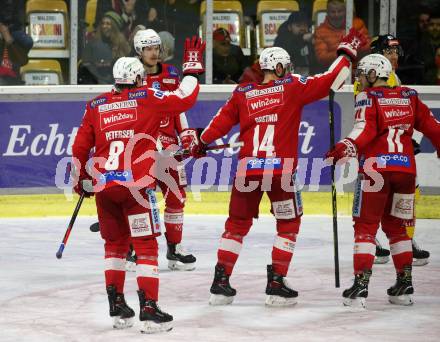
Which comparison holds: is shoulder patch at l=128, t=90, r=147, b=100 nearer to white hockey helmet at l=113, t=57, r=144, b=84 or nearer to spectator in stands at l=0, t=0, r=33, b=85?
white hockey helmet at l=113, t=57, r=144, b=84

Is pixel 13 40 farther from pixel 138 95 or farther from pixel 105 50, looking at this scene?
pixel 138 95

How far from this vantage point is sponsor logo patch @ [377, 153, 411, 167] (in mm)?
8008

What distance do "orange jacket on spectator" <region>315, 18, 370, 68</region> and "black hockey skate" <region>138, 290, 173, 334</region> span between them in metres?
6.45

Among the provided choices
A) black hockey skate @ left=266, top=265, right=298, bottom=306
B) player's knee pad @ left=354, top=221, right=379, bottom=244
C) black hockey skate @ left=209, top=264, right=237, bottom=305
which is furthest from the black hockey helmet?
black hockey skate @ left=209, top=264, right=237, bottom=305

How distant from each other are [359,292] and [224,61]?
565 centimetres

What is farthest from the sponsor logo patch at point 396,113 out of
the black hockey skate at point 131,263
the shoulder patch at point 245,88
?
the black hockey skate at point 131,263

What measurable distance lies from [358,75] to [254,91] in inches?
30.6

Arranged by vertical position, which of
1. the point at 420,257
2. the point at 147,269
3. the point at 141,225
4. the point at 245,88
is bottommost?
the point at 420,257

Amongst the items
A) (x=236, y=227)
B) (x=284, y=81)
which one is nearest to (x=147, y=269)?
(x=236, y=227)

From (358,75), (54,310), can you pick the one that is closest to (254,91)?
(358,75)

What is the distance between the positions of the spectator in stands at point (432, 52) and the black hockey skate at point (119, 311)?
21.8 feet

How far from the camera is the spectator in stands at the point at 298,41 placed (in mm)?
13133

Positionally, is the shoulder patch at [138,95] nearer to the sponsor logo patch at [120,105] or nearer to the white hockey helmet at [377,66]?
the sponsor logo patch at [120,105]

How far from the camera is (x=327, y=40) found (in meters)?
13.0
